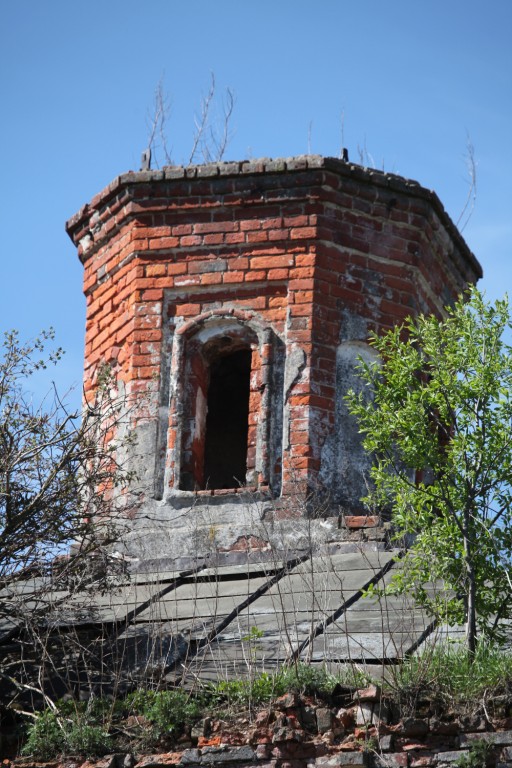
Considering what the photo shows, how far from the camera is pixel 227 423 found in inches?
576


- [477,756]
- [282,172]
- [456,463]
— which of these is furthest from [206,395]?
[477,756]

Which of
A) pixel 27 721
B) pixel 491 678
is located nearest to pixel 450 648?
pixel 491 678

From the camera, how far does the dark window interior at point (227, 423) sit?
1438 cm

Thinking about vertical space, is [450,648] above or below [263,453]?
below

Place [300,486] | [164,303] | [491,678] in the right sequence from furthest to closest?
[164,303]
[300,486]
[491,678]

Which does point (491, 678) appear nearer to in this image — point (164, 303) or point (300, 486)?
point (300, 486)

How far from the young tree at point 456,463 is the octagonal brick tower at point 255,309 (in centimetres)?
264

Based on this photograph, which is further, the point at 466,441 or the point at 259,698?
the point at 466,441

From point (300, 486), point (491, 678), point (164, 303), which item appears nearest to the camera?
point (491, 678)

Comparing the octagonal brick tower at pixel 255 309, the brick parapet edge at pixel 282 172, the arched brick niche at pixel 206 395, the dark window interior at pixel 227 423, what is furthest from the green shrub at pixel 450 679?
the dark window interior at pixel 227 423

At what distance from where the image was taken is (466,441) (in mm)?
9133

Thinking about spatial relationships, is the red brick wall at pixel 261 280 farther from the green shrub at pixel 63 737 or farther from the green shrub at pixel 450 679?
the green shrub at pixel 450 679

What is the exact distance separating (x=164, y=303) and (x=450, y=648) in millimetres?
5256

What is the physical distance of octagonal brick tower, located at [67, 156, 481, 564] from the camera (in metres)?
12.2
